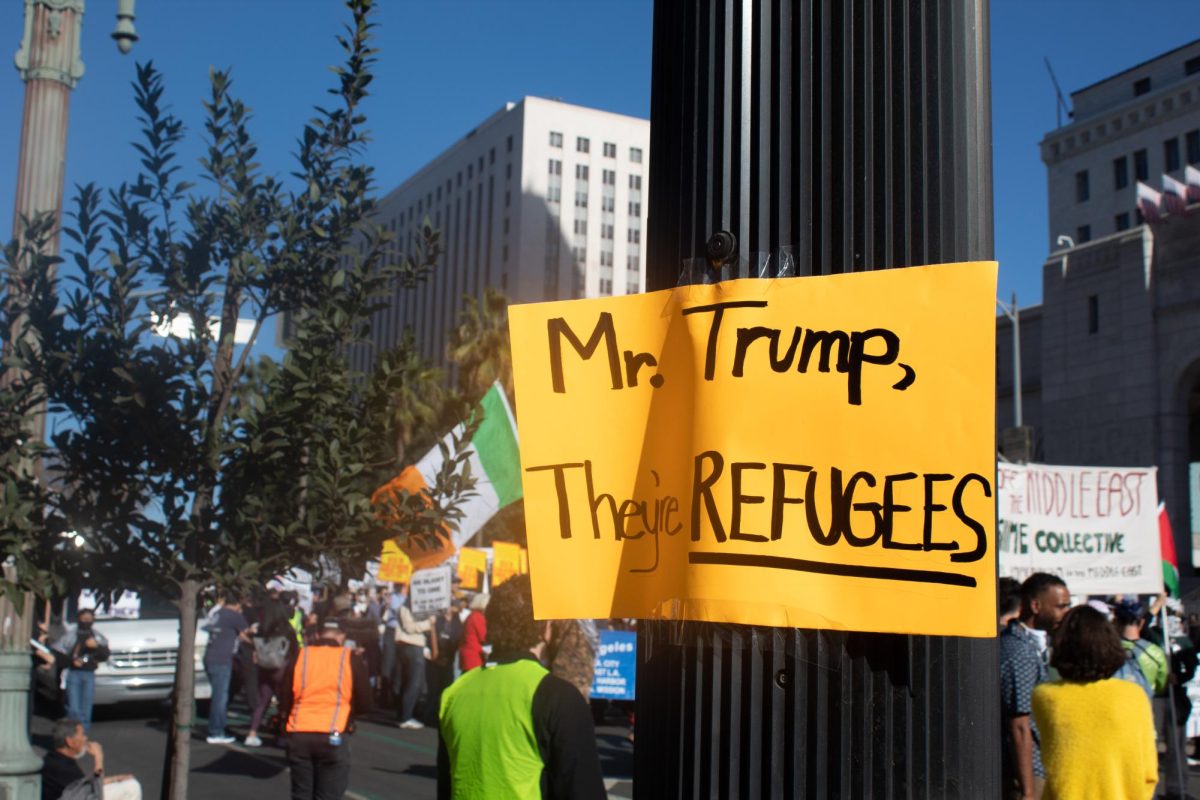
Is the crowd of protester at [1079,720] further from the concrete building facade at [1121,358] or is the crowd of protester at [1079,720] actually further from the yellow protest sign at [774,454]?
the concrete building facade at [1121,358]

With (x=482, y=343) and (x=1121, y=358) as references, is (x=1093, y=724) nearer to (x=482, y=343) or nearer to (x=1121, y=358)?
(x=1121, y=358)

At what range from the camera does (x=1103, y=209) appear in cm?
6238

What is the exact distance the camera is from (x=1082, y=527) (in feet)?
43.4

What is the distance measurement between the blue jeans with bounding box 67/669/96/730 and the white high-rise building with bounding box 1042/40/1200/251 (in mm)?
55996

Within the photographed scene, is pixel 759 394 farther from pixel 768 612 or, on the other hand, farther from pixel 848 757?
pixel 848 757

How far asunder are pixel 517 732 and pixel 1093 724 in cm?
236

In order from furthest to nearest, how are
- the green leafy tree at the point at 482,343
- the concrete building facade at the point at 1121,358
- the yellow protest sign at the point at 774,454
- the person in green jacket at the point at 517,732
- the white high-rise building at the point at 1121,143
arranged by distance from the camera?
the white high-rise building at the point at 1121,143 < the green leafy tree at the point at 482,343 < the concrete building facade at the point at 1121,358 < the person in green jacket at the point at 517,732 < the yellow protest sign at the point at 774,454

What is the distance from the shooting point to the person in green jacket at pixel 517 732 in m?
3.80

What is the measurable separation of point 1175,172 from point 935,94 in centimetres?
6386

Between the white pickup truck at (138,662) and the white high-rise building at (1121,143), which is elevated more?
the white high-rise building at (1121,143)

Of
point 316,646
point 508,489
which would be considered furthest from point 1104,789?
point 508,489

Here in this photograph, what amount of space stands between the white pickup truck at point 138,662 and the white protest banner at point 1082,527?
1113 centimetres

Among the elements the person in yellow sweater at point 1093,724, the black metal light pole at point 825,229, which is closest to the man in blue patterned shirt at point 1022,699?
the person in yellow sweater at point 1093,724

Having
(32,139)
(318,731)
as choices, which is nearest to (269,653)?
(318,731)
